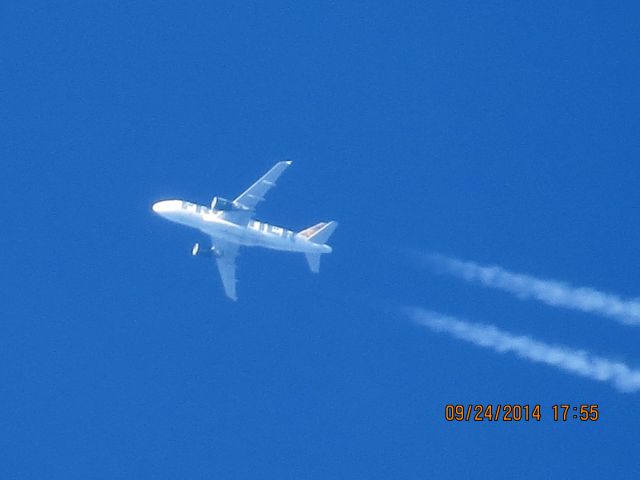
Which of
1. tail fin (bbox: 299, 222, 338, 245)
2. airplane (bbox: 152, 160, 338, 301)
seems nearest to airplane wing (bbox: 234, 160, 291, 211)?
airplane (bbox: 152, 160, 338, 301)

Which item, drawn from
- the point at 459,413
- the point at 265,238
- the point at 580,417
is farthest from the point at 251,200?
the point at 580,417

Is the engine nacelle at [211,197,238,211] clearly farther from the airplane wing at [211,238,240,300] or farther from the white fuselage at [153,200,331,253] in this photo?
the airplane wing at [211,238,240,300]

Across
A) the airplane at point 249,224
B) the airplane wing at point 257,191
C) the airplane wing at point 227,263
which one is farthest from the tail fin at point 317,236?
the airplane wing at point 227,263

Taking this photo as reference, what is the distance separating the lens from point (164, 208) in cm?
11862

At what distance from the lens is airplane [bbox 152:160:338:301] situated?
4624 inches

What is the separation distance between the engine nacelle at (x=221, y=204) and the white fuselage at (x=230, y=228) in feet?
2.20

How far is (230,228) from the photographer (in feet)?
388

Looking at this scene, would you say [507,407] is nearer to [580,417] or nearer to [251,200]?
[580,417]

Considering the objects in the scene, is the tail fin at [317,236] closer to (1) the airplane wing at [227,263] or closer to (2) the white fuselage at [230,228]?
(2) the white fuselage at [230,228]

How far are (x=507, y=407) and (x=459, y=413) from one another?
12.3 ft

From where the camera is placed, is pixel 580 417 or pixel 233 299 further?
pixel 233 299

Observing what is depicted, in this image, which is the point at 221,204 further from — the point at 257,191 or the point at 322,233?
the point at 322,233

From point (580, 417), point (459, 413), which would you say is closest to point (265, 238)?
point (459, 413)

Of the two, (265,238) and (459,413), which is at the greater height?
(265,238)
